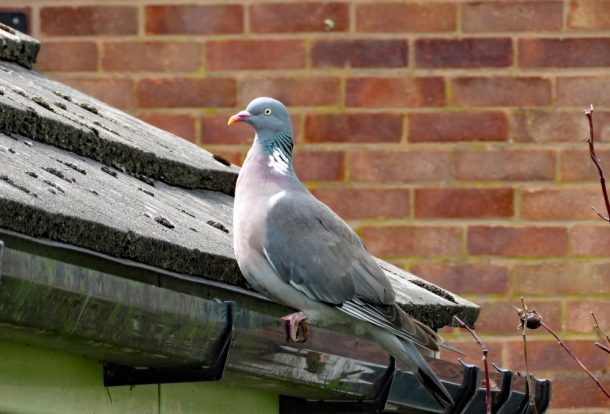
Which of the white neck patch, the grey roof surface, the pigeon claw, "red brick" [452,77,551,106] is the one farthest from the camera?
"red brick" [452,77,551,106]

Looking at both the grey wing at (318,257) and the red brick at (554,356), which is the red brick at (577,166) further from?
the grey wing at (318,257)

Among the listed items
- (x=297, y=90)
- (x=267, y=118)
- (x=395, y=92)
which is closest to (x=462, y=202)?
(x=395, y=92)

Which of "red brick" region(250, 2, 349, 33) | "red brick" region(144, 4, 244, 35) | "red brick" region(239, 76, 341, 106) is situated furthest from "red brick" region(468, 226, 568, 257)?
"red brick" region(144, 4, 244, 35)

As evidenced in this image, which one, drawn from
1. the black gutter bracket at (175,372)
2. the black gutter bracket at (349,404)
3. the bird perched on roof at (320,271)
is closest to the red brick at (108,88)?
the bird perched on roof at (320,271)

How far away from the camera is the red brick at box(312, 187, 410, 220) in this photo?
5566 millimetres

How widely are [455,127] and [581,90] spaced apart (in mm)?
450

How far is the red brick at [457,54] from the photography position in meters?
5.62

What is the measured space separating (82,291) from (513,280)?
10.9 feet

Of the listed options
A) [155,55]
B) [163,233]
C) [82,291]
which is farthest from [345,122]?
[82,291]

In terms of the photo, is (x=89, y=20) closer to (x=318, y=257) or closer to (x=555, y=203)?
(x=555, y=203)

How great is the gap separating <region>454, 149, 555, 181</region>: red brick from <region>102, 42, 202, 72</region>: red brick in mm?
964

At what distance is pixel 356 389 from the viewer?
328 cm

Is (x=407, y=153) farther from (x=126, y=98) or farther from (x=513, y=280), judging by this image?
(x=126, y=98)

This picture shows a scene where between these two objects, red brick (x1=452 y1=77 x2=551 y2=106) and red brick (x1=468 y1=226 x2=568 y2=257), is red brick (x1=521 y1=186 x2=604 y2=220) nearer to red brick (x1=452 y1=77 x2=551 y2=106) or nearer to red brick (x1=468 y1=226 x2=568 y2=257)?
red brick (x1=468 y1=226 x2=568 y2=257)
